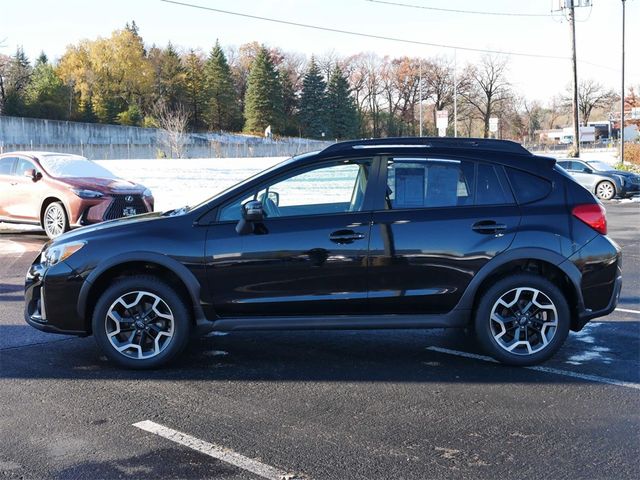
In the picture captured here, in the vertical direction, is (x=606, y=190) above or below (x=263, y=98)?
below

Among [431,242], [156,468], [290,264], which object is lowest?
[156,468]

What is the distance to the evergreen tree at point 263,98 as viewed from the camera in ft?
284

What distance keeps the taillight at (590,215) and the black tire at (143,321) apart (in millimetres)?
3102

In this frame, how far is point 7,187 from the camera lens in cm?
1328

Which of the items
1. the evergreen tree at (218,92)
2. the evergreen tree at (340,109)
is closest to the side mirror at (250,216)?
the evergreen tree at (340,109)

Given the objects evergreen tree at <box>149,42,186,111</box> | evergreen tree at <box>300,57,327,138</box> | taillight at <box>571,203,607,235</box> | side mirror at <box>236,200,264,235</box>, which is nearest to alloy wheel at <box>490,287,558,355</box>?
taillight at <box>571,203,607,235</box>

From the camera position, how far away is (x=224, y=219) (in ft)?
17.2

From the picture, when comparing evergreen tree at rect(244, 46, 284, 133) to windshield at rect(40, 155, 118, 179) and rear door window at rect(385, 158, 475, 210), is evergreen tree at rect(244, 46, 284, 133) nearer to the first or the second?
windshield at rect(40, 155, 118, 179)

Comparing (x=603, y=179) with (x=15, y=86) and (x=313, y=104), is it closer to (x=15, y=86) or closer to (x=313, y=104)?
(x=313, y=104)

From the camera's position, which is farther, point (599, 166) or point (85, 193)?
point (599, 166)

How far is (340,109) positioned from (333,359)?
85.4 metres

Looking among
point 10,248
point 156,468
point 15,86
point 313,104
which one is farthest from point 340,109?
point 156,468

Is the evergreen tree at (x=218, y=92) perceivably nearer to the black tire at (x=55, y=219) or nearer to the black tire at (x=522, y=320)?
the black tire at (x=55, y=219)

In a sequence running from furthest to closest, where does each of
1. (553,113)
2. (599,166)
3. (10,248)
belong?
(553,113) < (599,166) < (10,248)
